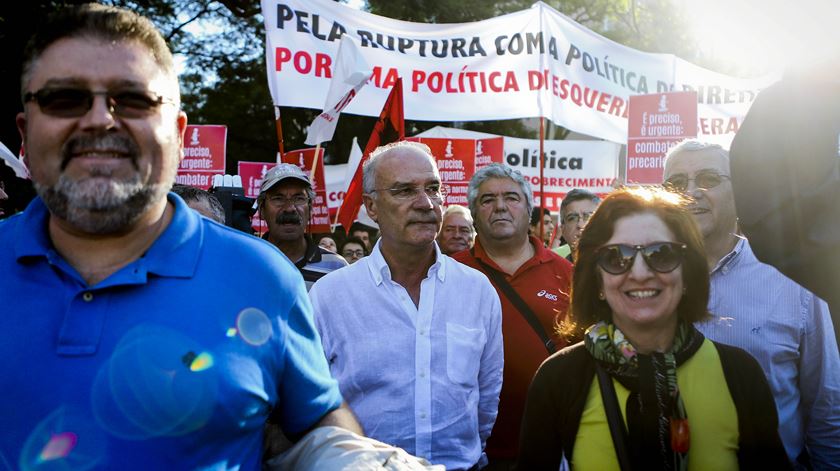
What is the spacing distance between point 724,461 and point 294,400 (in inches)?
55.1

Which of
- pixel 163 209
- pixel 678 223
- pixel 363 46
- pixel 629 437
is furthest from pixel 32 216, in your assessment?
pixel 363 46

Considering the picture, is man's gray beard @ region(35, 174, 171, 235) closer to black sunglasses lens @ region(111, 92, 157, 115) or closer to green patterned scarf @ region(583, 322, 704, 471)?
black sunglasses lens @ region(111, 92, 157, 115)

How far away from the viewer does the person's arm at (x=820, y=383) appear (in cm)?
313

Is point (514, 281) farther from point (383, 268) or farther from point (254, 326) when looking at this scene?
point (254, 326)

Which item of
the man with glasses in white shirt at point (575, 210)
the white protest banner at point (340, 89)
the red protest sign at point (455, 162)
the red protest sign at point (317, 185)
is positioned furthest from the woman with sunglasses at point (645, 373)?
the red protest sign at point (455, 162)

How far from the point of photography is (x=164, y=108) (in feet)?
6.22

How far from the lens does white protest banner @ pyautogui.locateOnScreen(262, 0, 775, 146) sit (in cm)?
789

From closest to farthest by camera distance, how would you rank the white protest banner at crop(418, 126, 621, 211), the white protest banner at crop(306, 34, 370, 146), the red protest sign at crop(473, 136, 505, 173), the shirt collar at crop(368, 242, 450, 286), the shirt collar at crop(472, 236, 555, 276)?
the shirt collar at crop(368, 242, 450, 286) < the shirt collar at crop(472, 236, 555, 276) < the white protest banner at crop(306, 34, 370, 146) < the red protest sign at crop(473, 136, 505, 173) < the white protest banner at crop(418, 126, 621, 211)

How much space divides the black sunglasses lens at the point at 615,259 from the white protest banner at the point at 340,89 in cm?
465

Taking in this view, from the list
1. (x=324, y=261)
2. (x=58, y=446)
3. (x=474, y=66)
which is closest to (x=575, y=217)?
(x=324, y=261)

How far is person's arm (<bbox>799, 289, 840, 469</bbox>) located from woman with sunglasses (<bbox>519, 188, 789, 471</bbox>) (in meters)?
0.53

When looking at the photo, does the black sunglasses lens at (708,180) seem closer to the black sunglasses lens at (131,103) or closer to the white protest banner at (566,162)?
the black sunglasses lens at (131,103)

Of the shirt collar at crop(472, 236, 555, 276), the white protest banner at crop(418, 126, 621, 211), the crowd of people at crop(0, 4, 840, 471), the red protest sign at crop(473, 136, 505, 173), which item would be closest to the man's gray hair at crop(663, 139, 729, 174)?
the crowd of people at crop(0, 4, 840, 471)

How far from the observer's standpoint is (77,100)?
5.91ft
